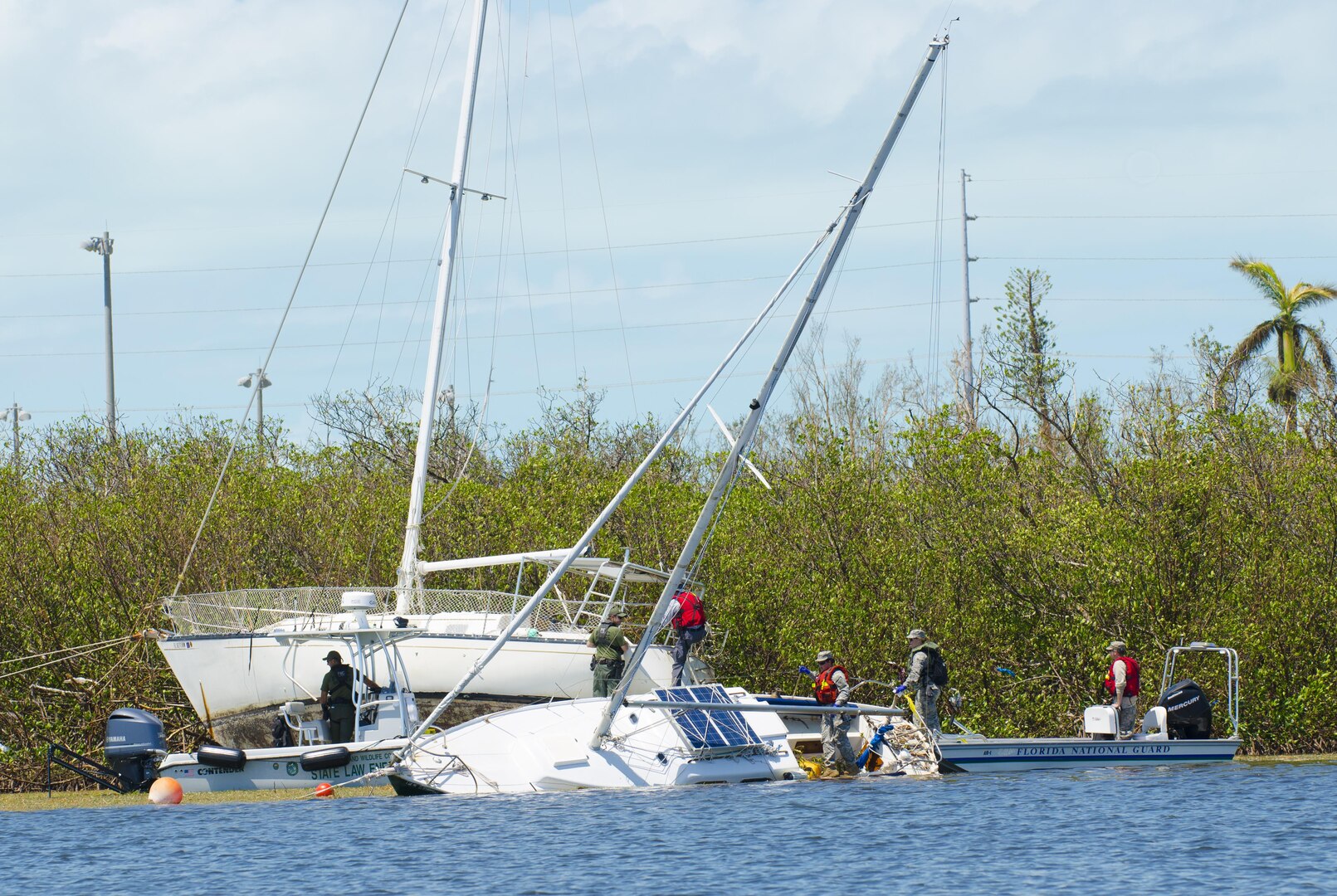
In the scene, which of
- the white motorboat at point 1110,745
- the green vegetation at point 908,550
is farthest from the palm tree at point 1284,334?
the white motorboat at point 1110,745

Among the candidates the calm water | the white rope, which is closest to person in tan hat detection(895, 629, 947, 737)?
the calm water

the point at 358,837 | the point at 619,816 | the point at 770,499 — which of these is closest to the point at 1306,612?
the point at 770,499

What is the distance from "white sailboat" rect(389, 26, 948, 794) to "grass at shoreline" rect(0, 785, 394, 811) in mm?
1506

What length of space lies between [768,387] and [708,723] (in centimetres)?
508

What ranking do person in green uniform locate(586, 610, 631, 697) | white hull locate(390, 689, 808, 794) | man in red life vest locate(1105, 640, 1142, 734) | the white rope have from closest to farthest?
white hull locate(390, 689, 808, 794)
man in red life vest locate(1105, 640, 1142, 734)
person in green uniform locate(586, 610, 631, 697)
the white rope

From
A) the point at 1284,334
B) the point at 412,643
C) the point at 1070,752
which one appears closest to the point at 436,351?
the point at 412,643

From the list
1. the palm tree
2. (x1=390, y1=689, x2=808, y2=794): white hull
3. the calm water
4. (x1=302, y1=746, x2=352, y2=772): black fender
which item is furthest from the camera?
the palm tree

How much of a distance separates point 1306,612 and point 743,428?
13299mm

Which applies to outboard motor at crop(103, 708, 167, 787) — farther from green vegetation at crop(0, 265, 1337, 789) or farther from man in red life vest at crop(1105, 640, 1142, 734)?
man in red life vest at crop(1105, 640, 1142, 734)

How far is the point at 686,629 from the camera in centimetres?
2839

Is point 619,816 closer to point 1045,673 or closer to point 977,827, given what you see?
point 977,827

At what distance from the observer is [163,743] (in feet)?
86.1

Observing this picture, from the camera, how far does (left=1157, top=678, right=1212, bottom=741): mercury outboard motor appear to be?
89.5ft

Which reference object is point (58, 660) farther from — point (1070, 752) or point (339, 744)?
point (1070, 752)
